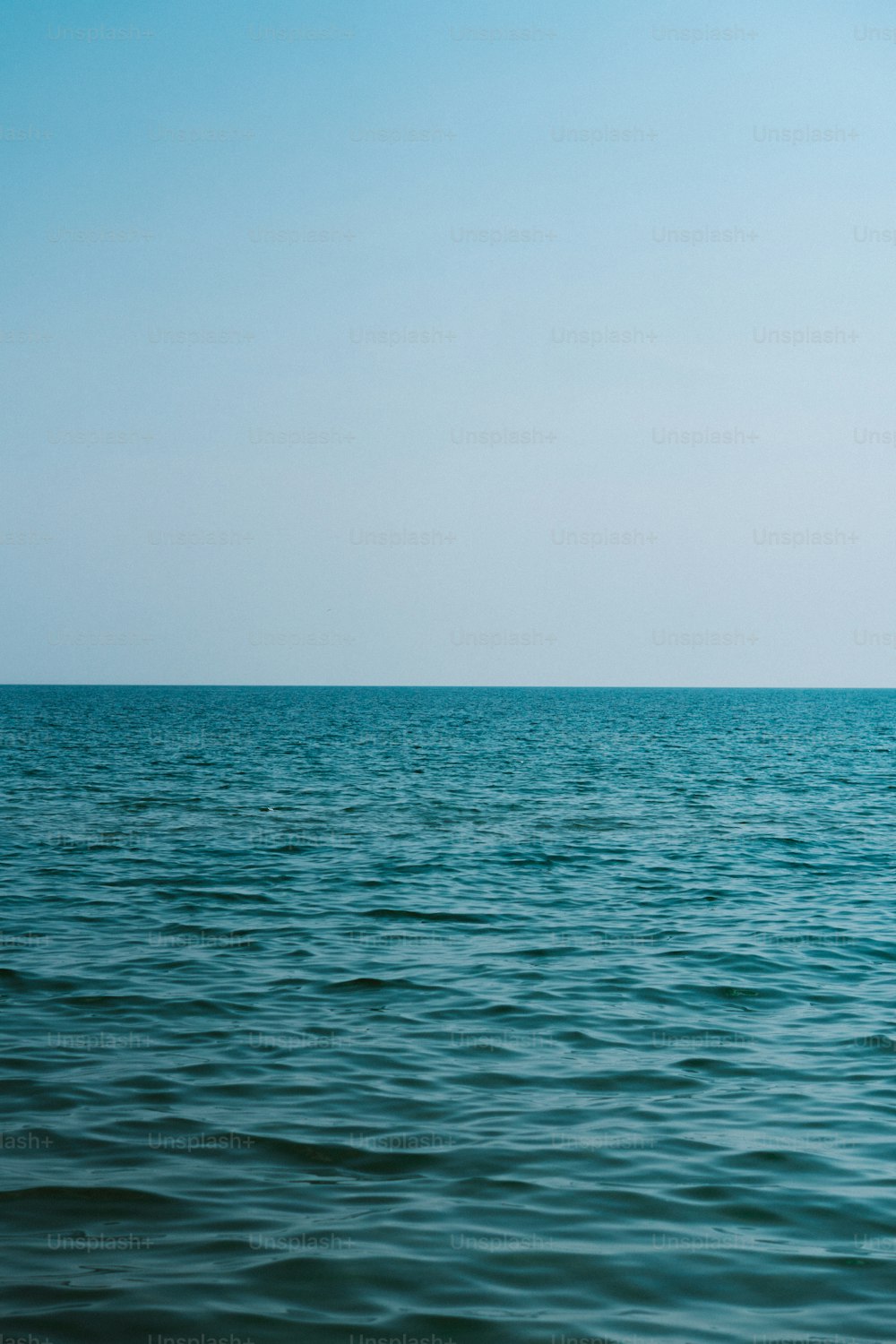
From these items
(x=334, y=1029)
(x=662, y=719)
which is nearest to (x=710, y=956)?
(x=334, y=1029)

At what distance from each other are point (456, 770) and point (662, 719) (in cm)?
6131

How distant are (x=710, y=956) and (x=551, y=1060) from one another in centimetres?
443

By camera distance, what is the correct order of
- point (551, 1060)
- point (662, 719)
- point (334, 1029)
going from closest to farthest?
point (551, 1060) < point (334, 1029) < point (662, 719)

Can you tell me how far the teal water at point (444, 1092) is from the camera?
5.90 meters

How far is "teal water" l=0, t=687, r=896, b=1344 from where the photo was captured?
5.90m

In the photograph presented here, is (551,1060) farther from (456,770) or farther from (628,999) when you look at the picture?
(456,770)

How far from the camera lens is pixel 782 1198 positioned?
278 inches

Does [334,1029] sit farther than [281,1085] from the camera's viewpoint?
Yes

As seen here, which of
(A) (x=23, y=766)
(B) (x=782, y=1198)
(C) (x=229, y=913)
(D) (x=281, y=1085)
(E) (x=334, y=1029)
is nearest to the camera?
(B) (x=782, y=1198)

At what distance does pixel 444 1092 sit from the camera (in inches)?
346

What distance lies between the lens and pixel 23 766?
4038 cm

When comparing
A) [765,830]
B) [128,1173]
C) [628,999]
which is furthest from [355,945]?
[765,830]

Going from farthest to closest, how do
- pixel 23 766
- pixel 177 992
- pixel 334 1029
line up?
pixel 23 766, pixel 177 992, pixel 334 1029

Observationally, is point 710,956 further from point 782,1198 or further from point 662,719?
point 662,719
